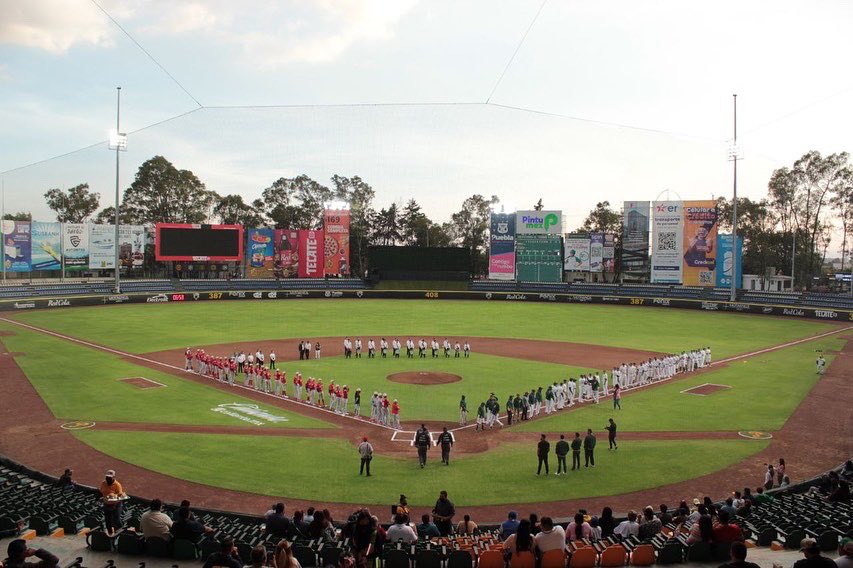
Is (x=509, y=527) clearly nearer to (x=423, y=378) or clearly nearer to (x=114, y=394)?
(x=423, y=378)

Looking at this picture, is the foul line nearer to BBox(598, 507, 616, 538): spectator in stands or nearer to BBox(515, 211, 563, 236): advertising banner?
BBox(598, 507, 616, 538): spectator in stands

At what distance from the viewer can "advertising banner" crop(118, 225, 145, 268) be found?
266 feet

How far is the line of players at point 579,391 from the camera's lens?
23.8m

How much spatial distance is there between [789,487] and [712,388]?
1520 cm

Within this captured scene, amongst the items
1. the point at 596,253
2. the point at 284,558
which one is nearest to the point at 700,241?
the point at 596,253

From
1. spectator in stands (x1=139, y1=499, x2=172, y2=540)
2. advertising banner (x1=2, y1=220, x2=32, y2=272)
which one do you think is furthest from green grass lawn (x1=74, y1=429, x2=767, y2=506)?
advertising banner (x1=2, y1=220, x2=32, y2=272)

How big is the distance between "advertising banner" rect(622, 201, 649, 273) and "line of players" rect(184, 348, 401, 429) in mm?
55841

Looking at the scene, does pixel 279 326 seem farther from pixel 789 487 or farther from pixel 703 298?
pixel 703 298

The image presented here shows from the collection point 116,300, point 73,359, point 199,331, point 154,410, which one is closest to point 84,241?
point 116,300

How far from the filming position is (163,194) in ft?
344

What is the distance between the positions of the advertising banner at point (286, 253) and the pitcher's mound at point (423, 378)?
56.3 meters

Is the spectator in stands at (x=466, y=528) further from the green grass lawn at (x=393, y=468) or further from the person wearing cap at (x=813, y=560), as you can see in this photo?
the person wearing cap at (x=813, y=560)

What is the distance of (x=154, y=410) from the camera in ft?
83.6

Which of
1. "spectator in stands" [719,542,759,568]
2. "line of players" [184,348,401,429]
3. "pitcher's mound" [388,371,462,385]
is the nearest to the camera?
"spectator in stands" [719,542,759,568]
